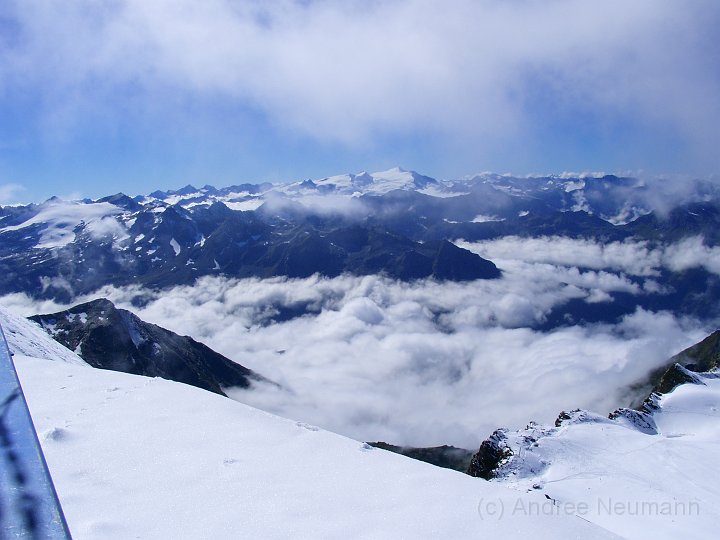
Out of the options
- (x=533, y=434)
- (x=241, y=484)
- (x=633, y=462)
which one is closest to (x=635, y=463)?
(x=633, y=462)

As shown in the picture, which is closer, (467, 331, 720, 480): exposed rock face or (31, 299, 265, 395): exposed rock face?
(467, 331, 720, 480): exposed rock face

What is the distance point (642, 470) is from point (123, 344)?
14328 centimetres

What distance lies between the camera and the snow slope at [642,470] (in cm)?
4345

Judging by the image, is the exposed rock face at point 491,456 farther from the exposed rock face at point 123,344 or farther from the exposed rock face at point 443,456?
the exposed rock face at point 123,344

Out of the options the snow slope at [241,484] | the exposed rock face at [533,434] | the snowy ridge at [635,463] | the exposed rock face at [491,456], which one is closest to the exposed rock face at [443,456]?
the exposed rock face at [533,434]

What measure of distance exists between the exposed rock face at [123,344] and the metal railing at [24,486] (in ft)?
467

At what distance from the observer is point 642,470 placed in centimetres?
6450

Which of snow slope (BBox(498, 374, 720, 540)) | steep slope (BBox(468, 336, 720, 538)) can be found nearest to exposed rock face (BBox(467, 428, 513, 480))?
steep slope (BBox(468, 336, 720, 538))

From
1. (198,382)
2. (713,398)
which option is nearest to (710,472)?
(713,398)

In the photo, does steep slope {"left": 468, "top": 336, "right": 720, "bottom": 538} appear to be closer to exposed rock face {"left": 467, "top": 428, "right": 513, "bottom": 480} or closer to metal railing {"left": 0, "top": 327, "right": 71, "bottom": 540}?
exposed rock face {"left": 467, "top": 428, "right": 513, "bottom": 480}

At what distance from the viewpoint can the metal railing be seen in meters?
3.89

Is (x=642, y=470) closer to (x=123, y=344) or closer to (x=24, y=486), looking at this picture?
(x=24, y=486)

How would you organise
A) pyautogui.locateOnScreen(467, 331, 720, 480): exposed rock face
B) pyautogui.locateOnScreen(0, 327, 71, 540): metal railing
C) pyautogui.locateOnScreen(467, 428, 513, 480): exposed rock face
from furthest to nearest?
pyautogui.locateOnScreen(467, 428, 513, 480): exposed rock face
pyautogui.locateOnScreen(467, 331, 720, 480): exposed rock face
pyautogui.locateOnScreen(0, 327, 71, 540): metal railing

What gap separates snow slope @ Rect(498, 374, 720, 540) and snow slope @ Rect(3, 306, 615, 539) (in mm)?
35045
